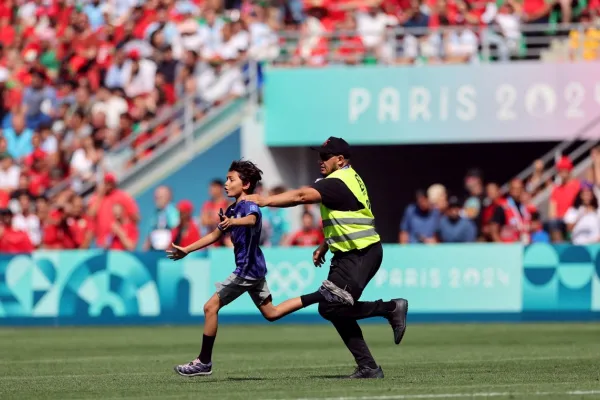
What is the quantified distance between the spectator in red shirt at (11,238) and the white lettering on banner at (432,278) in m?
5.61

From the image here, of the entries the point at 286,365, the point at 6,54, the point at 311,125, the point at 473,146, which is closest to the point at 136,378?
the point at 286,365

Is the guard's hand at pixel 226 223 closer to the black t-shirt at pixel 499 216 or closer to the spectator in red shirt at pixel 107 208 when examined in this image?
the black t-shirt at pixel 499 216

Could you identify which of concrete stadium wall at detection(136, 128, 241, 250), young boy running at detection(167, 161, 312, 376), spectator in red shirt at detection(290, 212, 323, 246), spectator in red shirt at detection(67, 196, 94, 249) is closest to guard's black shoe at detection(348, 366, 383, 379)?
young boy running at detection(167, 161, 312, 376)

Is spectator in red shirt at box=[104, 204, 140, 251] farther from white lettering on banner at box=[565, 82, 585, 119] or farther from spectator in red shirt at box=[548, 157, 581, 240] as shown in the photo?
white lettering on banner at box=[565, 82, 585, 119]

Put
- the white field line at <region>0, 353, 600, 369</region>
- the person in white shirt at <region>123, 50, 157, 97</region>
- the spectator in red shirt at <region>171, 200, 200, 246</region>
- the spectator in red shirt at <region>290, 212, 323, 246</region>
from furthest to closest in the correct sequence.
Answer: the person in white shirt at <region>123, 50, 157, 97</region>
the spectator in red shirt at <region>290, 212, 323, 246</region>
the spectator in red shirt at <region>171, 200, 200, 246</region>
the white field line at <region>0, 353, 600, 369</region>

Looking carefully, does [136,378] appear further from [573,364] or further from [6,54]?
[6,54]

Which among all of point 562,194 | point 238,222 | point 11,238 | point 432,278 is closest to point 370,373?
point 238,222

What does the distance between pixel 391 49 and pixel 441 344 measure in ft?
30.6

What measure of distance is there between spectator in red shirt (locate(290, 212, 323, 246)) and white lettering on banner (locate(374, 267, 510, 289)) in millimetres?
1344

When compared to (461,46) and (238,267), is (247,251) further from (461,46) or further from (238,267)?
(461,46)

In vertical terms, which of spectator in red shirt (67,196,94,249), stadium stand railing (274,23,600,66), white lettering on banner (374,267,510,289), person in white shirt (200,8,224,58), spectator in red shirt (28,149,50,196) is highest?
person in white shirt (200,8,224,58)

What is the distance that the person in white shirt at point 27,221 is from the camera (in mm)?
22312

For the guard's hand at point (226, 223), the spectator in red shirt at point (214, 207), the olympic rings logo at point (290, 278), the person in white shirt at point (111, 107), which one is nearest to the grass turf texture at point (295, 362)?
the olympic rings logo at point (290, 278)

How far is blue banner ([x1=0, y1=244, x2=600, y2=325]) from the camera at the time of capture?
64.5ft
